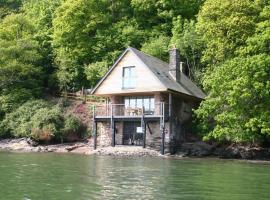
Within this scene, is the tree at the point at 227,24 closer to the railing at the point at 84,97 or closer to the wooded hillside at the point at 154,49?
the wooded hillside at the point at 154,49

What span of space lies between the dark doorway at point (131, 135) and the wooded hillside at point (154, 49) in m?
4.71

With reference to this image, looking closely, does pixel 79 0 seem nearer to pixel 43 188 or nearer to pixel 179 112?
pixel 179 112

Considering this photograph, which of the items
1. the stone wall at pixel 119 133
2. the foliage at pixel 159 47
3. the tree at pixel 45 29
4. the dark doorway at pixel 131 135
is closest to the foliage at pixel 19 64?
the tree at pixel 45 29

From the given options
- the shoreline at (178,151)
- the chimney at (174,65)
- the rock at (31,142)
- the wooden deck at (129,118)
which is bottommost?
the shoreline at (178,151)

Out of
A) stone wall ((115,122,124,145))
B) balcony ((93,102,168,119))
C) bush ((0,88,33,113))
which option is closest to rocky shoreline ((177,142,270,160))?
balcony ((93,102,168,119))

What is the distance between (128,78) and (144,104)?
2472 mm

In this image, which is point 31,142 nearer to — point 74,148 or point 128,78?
point 74,148

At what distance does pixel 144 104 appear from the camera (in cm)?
3794

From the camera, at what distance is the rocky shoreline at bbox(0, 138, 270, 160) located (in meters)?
31.5

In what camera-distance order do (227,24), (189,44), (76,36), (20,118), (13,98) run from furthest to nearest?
(76,36) → (189,44) → (13,98) → (20,118) → (227,24)

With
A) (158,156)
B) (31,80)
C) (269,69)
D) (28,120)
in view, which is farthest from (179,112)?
(31,80)

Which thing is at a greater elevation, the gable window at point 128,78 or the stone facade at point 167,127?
the gable window at point 128,78

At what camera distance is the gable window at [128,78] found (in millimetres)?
37281

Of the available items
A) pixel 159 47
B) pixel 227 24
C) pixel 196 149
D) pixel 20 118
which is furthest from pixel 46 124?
pixel 227 24
